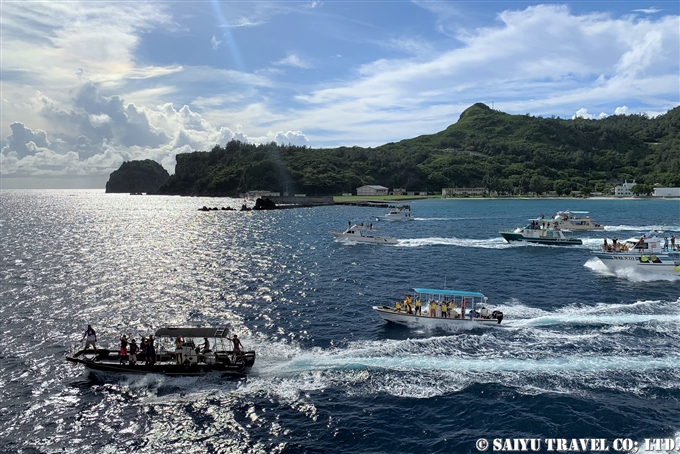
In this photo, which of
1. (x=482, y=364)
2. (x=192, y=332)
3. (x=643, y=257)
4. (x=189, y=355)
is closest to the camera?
(x=482, y=364)

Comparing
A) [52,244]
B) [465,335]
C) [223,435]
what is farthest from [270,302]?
[52,244]

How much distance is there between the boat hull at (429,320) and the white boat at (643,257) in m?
36.4

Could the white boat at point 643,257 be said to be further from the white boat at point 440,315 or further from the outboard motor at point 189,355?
the outboard motor at point 189,355

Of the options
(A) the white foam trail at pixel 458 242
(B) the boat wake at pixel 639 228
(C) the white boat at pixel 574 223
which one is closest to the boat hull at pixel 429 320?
(A) the white foam trail at pixel 458 242

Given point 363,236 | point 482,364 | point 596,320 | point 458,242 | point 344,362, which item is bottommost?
point 344,362

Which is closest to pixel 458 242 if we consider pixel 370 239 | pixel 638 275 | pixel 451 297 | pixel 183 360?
pixel 370 239

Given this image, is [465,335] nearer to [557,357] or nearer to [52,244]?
[557,357]

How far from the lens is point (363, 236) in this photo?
108 m

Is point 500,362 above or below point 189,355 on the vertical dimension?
below

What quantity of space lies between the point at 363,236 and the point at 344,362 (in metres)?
70.6

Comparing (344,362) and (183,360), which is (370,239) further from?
(183,360)

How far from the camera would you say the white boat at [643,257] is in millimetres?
67438

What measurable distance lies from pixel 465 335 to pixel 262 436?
23.1 meters

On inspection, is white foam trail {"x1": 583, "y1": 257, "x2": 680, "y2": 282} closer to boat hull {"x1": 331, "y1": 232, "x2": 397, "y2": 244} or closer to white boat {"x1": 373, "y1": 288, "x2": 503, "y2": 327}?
white boat {"x1": 373, "y1": 288, "x2": 503, "y2": 327}
